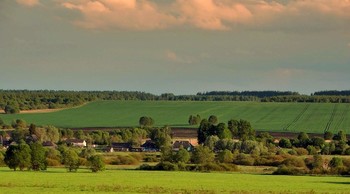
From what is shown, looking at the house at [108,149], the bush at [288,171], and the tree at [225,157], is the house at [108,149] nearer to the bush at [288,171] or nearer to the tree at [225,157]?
the tree at [225,157]

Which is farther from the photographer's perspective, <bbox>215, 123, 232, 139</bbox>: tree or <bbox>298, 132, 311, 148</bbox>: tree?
<bbox>215, 123, 232, 139</bbox>: tree

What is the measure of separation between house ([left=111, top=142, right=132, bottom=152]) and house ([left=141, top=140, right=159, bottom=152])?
2751 millimetres

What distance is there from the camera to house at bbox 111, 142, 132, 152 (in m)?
140

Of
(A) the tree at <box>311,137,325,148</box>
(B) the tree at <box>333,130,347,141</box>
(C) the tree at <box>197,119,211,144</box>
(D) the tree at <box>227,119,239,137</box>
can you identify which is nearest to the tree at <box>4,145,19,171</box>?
(A) the tree at <box>311,137,325,148</box>

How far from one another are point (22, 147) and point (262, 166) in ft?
112

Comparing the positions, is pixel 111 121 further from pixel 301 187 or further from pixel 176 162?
pixel 301 187

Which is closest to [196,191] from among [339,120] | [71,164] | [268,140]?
[71,164]

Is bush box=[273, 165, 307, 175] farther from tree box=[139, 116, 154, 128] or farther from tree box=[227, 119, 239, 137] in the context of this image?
tree box=[139, 116, 154, 128]

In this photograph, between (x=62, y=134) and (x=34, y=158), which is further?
(x=62, y=134)

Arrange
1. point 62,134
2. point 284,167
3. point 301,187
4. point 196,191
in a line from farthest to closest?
point 62,134
point 284,167
point 301,187
point 196,191

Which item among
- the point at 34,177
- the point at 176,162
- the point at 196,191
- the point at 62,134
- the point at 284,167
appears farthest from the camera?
the point at 62,134

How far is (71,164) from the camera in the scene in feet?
300

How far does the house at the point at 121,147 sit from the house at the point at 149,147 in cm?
275

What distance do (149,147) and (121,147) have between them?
18.9ft
